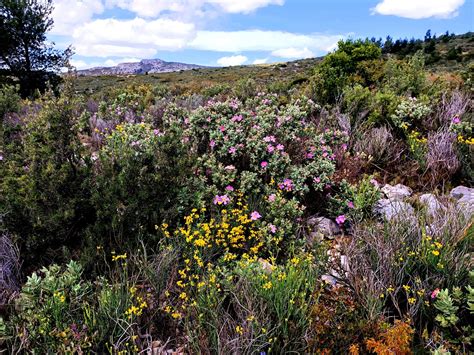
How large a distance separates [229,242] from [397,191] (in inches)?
102

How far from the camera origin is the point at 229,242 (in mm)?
3783

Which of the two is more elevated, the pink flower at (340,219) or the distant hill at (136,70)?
the distant hill at (136,70)

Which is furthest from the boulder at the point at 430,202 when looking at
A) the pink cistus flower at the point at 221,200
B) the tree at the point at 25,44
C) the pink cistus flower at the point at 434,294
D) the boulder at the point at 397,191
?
the tree at the point at 25,44

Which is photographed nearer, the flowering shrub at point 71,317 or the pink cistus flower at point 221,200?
the flowering shrub at point 71,317

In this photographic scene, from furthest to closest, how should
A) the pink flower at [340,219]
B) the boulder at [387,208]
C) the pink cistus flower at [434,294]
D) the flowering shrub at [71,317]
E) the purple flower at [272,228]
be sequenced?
the pink flower at [340,219] < the boulder at [387,208] < the purple flower at [272,228] < the pink cistus flower at [434,294] < the flowering shrub at [71,317]

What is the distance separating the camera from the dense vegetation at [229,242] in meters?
2.71

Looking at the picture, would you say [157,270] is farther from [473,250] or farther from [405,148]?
[405,148]

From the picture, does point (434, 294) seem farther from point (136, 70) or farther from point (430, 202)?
point (136, 70)

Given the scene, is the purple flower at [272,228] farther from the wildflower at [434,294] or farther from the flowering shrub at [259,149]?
the wildflower at [434,294]

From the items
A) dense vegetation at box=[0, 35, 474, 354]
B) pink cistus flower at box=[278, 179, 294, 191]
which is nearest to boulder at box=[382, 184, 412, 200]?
dense vegetation at box=[0, 35, 474, 354]

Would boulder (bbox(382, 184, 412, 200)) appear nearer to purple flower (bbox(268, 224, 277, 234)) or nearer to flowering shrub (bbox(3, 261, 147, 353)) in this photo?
purple flower (bbox(268, 224, 277, 234))

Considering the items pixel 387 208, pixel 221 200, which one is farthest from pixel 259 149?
pixel 387 208

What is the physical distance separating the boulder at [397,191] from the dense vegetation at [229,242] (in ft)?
0.11

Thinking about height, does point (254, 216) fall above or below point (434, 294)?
above
